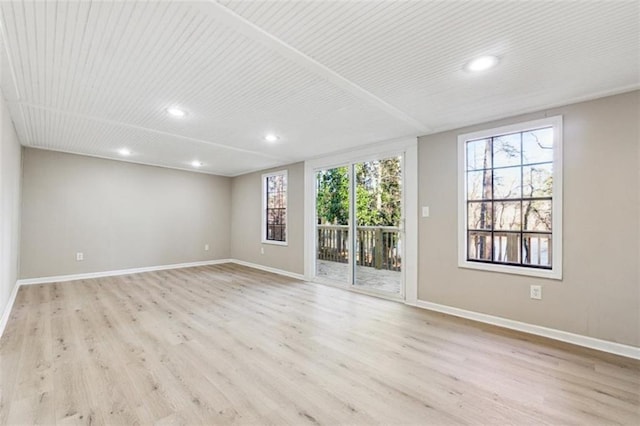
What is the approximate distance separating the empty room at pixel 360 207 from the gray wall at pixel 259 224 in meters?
0.83

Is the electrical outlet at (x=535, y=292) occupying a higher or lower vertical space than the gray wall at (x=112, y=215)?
lower

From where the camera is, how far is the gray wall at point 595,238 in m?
2.45

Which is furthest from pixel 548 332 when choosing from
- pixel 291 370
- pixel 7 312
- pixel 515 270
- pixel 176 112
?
pixel 7 312

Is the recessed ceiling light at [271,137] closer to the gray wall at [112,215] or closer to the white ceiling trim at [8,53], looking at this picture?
the white ceiling trim at [8,53]

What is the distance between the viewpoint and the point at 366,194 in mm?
4574

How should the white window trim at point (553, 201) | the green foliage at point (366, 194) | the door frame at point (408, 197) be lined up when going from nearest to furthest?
the white window trim at point (553, 201) → the door frame at point (408, 197) → the green foliage at point (366, 194)

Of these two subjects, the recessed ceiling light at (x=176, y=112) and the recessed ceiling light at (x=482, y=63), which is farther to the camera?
the recessed ceiling light at (x=176, y=112)

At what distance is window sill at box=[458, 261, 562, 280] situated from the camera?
280 cm

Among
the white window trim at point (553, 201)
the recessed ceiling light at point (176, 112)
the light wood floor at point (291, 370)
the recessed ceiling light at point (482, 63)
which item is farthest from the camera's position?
the recessed ceiling light at point (176, 112)

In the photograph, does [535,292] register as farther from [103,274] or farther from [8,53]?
[103,274]

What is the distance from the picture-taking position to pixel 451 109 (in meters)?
2.96

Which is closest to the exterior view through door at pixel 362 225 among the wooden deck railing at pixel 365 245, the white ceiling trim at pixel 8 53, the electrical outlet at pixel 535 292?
the wooden deck railing at pixel 365 245

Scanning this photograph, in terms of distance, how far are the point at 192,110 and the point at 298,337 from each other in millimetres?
2543

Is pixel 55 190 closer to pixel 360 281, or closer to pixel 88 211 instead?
pixel 88 211
